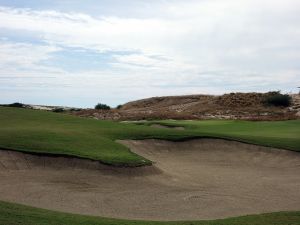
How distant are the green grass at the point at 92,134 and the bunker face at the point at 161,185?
90 cm

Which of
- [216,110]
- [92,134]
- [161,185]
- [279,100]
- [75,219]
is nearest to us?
[75,219]

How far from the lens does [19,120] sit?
97.1 ft

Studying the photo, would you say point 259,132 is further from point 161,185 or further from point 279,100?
point 279,100

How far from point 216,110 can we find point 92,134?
121 feet

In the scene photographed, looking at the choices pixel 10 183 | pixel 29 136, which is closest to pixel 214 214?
pixel 10 183

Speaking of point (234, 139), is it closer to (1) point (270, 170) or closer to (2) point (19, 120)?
(1) point (270, 170)

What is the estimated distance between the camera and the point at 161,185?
59.6 ft

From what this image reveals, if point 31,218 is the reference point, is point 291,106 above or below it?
above

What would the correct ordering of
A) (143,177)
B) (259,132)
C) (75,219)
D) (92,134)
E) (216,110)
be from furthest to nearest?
(216,110) < (259,132) < (92,134) < (143,177) < (75,219)

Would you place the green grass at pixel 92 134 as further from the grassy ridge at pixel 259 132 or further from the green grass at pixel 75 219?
the green grass at pixel 75 219

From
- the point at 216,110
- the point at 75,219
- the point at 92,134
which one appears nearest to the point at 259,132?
the point at 92,134

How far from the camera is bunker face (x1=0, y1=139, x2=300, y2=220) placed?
581 inches

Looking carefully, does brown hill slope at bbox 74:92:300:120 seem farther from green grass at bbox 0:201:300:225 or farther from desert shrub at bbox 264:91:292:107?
green grass at bbox 0:201:300:225

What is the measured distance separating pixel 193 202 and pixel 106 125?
14577 millimetres
